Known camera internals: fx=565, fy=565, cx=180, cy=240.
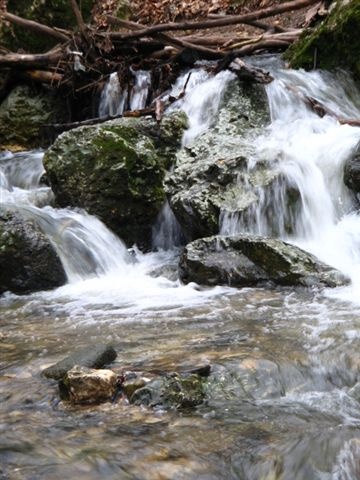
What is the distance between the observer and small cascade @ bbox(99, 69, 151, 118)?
9305 millimetres

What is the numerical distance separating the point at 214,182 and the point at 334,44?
3.55 m

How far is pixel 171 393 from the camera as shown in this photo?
112 inches

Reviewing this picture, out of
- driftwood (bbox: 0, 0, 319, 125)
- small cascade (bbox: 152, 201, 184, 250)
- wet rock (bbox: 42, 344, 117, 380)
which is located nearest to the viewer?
wet rock (bbox: 42, 344, 117, 380)

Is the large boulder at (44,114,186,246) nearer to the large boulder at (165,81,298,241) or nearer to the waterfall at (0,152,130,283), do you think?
the waterfall at (0,152,130,283)

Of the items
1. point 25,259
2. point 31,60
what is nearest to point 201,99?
point 31,60

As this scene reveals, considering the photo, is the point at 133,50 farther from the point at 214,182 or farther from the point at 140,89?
the point at 214,182

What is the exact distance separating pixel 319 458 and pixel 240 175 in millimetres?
4422

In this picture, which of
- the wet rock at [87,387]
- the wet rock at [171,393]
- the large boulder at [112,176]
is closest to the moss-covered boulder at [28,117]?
the large boulder at [112,176]

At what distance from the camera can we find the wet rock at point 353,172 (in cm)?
612

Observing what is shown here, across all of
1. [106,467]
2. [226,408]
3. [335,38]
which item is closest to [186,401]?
[226,408]

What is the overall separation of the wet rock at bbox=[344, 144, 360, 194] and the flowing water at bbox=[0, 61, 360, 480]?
0.43ft

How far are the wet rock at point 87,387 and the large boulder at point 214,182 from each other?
3.53 m

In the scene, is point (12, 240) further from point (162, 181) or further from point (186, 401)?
point (186, 401)

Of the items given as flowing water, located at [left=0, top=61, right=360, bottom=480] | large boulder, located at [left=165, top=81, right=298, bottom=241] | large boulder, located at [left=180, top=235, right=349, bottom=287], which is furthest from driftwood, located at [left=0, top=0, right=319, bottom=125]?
large boulder, located at [left=180, top=235, right=349, bottom=287]
